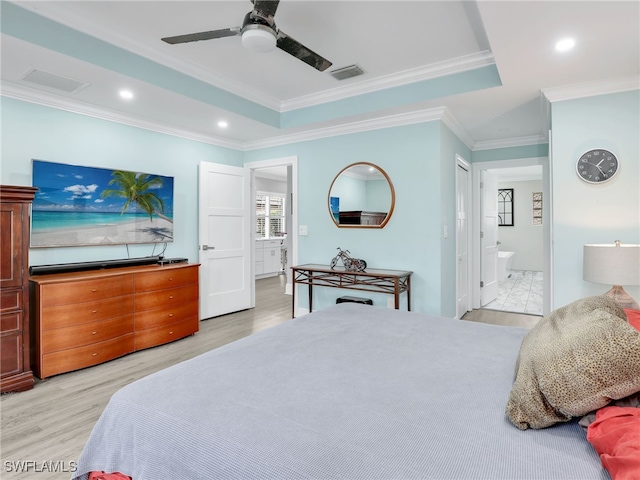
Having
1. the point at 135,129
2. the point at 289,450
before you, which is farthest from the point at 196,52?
the point at 289,450

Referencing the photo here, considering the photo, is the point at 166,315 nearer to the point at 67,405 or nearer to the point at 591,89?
the point at 67,405

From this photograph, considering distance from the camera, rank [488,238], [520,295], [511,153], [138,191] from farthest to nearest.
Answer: [520,295] → [488,238] → [511,153] → [138,191]

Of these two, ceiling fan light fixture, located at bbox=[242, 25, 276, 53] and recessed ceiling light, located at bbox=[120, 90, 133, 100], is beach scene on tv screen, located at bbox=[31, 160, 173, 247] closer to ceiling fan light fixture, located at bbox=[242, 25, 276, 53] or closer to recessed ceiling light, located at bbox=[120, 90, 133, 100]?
recessed ceiling light, located at bbox=[120, 90, 133, 100]

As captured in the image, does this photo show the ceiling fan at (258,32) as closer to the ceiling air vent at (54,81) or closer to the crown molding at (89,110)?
the ceiling air vent at (54,81)

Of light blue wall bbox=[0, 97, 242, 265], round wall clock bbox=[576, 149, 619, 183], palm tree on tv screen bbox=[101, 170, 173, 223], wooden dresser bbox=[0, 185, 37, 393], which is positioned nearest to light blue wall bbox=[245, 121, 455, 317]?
round wall clock bbox=[576, 149, 619, 183]

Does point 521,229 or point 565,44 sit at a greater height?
point 565,44

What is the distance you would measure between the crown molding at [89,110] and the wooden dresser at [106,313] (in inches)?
61.4

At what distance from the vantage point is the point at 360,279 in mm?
4184

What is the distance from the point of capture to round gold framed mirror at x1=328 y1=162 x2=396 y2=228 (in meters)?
4.09

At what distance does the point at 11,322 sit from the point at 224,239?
2485 millimetres

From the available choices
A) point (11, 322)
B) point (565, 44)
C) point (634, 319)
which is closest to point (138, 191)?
point (11, 322)

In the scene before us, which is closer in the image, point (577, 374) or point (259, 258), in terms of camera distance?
point (577, 374)

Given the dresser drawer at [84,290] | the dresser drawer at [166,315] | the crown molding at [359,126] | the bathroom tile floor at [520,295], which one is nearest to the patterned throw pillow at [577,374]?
the crown molding at [359,126]

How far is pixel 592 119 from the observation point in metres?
3.05
